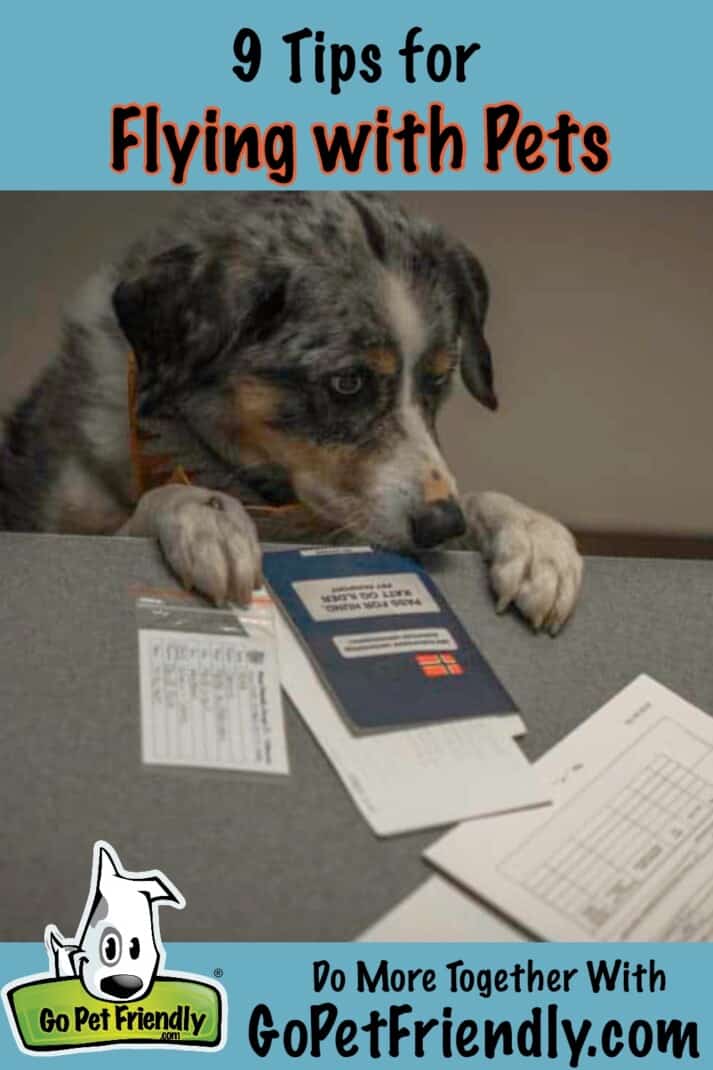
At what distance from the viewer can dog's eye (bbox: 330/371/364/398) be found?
130 centimetres

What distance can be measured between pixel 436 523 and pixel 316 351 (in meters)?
0.26

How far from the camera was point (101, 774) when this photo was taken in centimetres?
103

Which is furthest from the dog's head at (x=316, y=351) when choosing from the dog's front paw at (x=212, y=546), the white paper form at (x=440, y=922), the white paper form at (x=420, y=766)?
the white paper form at (x=440, y=922)

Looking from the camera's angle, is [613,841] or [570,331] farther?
[570,331]

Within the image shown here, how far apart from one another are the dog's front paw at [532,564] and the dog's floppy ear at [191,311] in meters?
0.39

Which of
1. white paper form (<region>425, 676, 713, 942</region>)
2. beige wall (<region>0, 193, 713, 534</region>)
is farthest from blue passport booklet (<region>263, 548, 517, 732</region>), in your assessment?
beige wall (<region>0, 193, 713, 534</region>)

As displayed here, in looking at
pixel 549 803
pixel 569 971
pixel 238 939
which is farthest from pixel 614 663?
pixel 238 939

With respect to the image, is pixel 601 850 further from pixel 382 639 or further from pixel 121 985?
pixel 121 985

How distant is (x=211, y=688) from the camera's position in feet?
3.71

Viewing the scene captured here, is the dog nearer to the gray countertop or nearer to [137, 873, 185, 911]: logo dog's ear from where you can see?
the gray countertop

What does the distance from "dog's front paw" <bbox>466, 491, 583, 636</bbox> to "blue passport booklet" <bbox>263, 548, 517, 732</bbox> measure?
0.08m

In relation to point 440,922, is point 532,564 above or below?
above

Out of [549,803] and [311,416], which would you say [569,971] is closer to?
[549,803]

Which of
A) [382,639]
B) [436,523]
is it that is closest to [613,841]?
[382,639]
